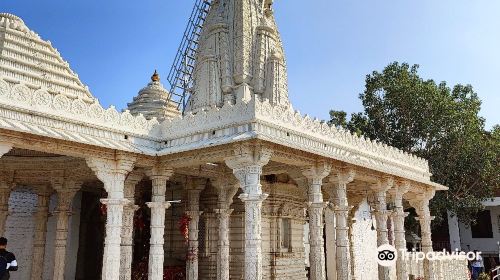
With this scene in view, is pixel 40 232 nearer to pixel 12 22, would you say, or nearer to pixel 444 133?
pixel 12 22

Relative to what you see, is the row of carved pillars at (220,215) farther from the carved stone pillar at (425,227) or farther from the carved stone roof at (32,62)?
the carved stone roof at (32,62)

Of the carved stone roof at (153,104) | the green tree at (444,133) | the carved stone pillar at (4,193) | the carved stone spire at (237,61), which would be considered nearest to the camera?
the carved stone pillar at (4,193)

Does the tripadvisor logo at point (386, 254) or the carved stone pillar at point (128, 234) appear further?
the tripadvisor logo at point (386, 254)

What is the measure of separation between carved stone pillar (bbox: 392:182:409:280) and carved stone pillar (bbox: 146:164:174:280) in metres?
8.77

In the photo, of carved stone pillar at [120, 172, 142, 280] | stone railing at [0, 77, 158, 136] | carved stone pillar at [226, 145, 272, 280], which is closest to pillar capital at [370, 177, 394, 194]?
carved stone pillar at [226, 145, 272, 280]

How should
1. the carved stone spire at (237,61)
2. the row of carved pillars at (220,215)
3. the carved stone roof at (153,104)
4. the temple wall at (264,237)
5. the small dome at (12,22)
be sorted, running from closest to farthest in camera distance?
the row of carved pillars at (220,215), the small dome at (12,22), the temple wall at (264,237), the carved stone spire at (237,61), the carved stone roof at (153,104)

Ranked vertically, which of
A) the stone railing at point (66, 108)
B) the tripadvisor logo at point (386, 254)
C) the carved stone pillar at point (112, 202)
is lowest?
the tripadvisor logo at point (386, 254)

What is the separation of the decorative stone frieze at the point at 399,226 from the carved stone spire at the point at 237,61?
5.53m

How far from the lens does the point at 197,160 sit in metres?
11.9

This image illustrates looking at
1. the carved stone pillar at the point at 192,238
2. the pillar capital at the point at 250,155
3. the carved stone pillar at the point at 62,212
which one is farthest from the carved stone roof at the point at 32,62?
the pillar capital at the point at 250,155

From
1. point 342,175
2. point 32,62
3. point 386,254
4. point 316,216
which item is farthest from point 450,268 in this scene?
point 32,62

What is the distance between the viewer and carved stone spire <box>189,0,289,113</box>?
57.9 ft

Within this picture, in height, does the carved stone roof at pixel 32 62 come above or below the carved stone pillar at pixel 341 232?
above

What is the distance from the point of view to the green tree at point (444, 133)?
1172 inches
